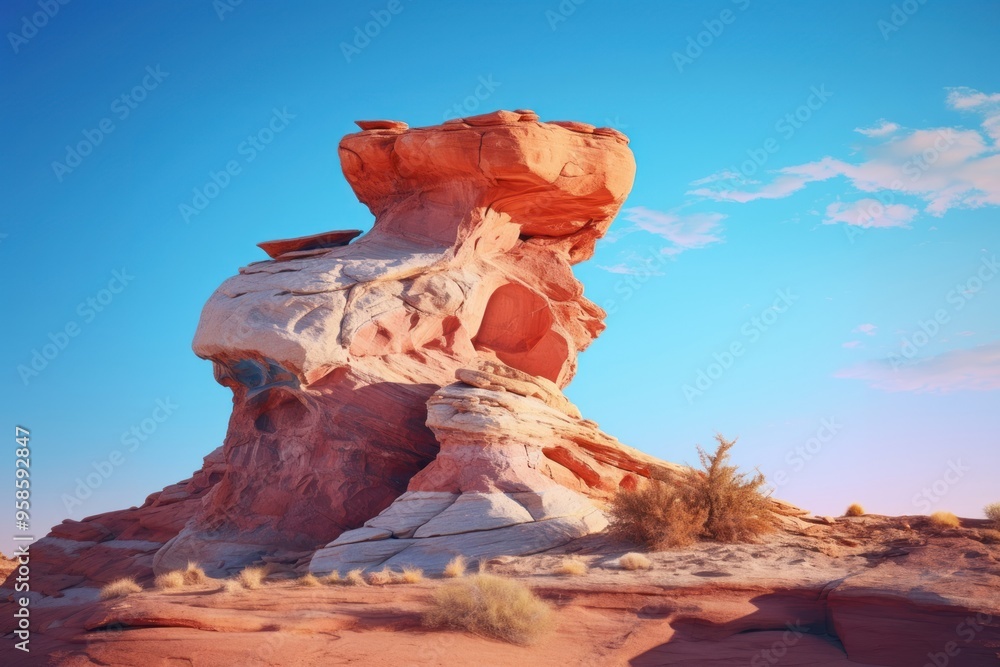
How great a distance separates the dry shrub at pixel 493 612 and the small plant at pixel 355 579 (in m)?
2.59

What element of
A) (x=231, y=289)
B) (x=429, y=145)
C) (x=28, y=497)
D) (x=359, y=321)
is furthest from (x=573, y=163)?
(x=28, y=497)

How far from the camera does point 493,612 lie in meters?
11.0

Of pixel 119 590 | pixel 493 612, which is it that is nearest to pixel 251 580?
pixel 119 590

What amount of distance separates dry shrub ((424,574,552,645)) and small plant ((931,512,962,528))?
9.50m

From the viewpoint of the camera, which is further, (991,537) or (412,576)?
(991,537)

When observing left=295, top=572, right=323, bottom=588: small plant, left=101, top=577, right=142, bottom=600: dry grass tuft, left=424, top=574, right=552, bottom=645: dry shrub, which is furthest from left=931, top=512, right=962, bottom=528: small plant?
left=101, top=577, right=142, bottom=600: dry grass tuft

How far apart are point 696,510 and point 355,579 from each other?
6.18 metres

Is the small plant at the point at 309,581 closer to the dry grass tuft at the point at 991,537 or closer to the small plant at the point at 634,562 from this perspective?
the small plant at the point at 634,562

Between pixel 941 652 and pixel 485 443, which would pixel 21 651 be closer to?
pixel 485 443

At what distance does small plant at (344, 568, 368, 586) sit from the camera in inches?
545

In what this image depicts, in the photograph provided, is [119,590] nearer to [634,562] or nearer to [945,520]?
[634,562]

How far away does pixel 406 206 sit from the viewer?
2189 cm

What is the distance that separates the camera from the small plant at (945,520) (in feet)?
54.5
